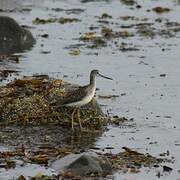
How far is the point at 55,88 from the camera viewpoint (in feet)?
53.1

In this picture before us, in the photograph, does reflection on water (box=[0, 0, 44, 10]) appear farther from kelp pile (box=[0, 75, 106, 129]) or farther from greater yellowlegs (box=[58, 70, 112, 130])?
greater yellowlegs (box=[58, 70, 112, 130])

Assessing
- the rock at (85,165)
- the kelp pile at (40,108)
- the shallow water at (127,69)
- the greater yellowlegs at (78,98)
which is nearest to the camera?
the rock at (85,165)

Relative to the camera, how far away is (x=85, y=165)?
12219 millimetres

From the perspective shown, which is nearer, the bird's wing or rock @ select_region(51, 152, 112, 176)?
rock @ select_region(51, 152, 112, 176)

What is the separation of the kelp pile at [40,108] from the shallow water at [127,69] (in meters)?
0.57

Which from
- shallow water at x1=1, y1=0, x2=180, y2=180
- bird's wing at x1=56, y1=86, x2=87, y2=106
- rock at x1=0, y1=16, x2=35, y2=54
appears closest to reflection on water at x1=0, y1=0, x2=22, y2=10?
shallow water at x1=1, y1=0, x2=180, y2=180

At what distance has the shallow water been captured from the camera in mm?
14898

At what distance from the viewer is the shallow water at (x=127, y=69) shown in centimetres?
1490

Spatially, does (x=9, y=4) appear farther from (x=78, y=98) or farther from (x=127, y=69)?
(x=78, y=98)

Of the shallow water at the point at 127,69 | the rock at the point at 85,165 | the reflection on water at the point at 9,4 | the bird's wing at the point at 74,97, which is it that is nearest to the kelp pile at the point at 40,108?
the bird's wing at the point at 74,97

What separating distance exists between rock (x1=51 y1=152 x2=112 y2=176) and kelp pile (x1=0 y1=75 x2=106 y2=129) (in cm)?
290

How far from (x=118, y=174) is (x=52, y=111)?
11.3 ft

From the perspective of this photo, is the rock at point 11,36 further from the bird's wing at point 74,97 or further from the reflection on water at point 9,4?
the bird's wing at point 74,97

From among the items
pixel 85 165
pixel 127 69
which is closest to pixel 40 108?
pixel 85 165
